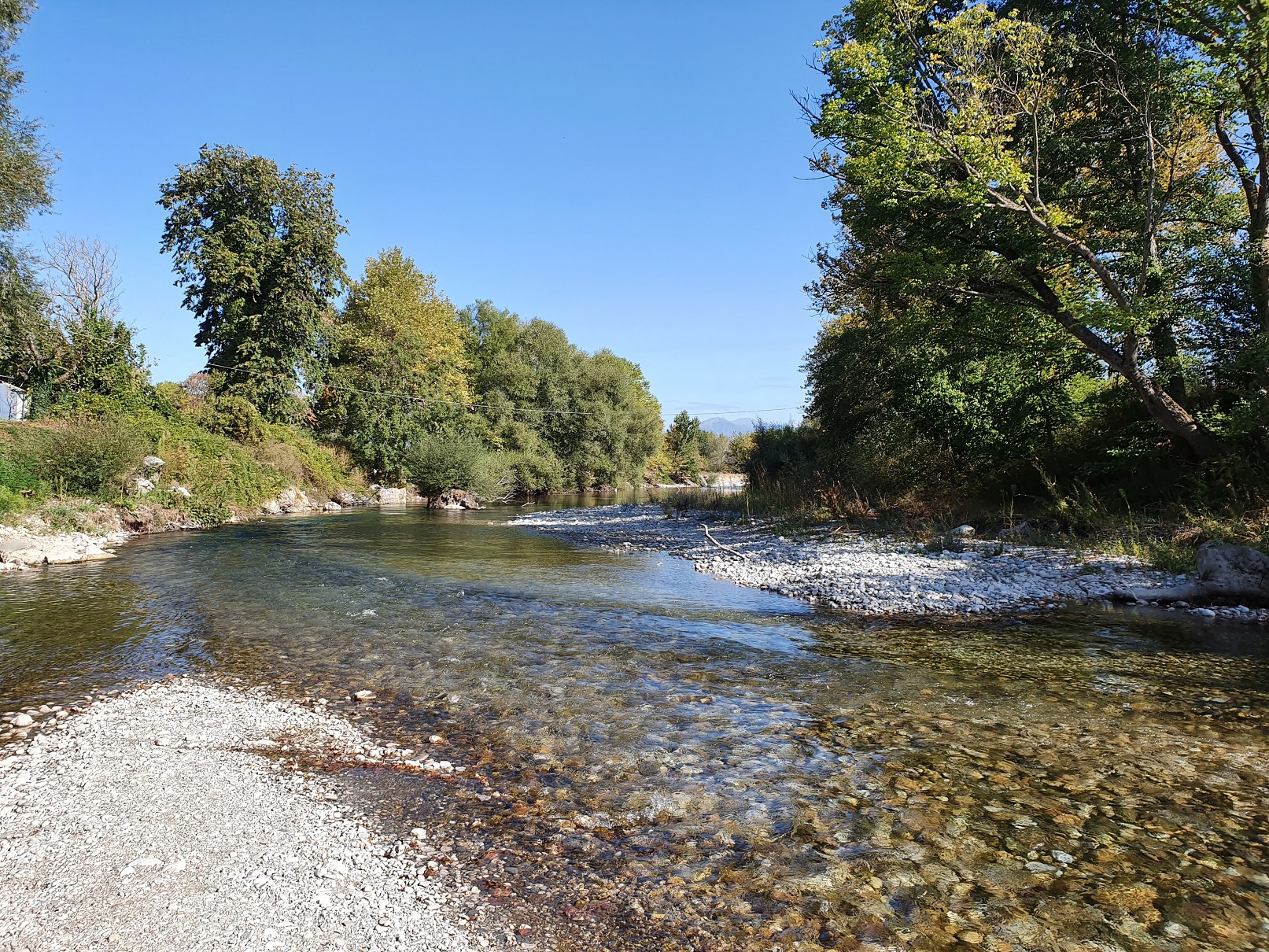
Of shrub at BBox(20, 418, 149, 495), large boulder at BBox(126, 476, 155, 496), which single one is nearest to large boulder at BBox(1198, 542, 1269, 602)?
shrub at BBox(20, 418, 149, 495)

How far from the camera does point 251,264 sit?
34.7 meters

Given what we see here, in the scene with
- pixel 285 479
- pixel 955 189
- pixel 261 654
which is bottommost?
pixel 261 654

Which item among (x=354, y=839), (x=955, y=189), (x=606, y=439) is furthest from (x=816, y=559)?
(x=606, y=439)

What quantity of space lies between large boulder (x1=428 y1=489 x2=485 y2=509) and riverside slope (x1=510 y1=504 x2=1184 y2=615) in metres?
22.9

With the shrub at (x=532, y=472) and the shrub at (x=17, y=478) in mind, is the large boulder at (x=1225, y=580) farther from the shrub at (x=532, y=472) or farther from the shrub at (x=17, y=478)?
the shrub at (x=532, y=472)

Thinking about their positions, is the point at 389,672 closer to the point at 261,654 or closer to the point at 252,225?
the point at 261,654

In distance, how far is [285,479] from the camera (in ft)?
102

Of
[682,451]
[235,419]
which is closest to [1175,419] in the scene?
[235,419]

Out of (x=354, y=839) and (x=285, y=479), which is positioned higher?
(x=285, y=479)

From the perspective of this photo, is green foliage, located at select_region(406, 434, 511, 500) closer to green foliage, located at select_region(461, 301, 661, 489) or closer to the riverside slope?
green foliage, located at select_region(461, 301, 661, 489)

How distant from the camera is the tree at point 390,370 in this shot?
40781mm

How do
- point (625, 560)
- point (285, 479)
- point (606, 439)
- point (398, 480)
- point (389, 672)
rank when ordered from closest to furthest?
point (389, 672)
point (625, 560)
point (285, 479)
point (398, 480)
point (606, 439)

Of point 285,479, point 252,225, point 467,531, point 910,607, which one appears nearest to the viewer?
point 910,607

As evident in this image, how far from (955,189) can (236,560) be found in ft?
57.5
